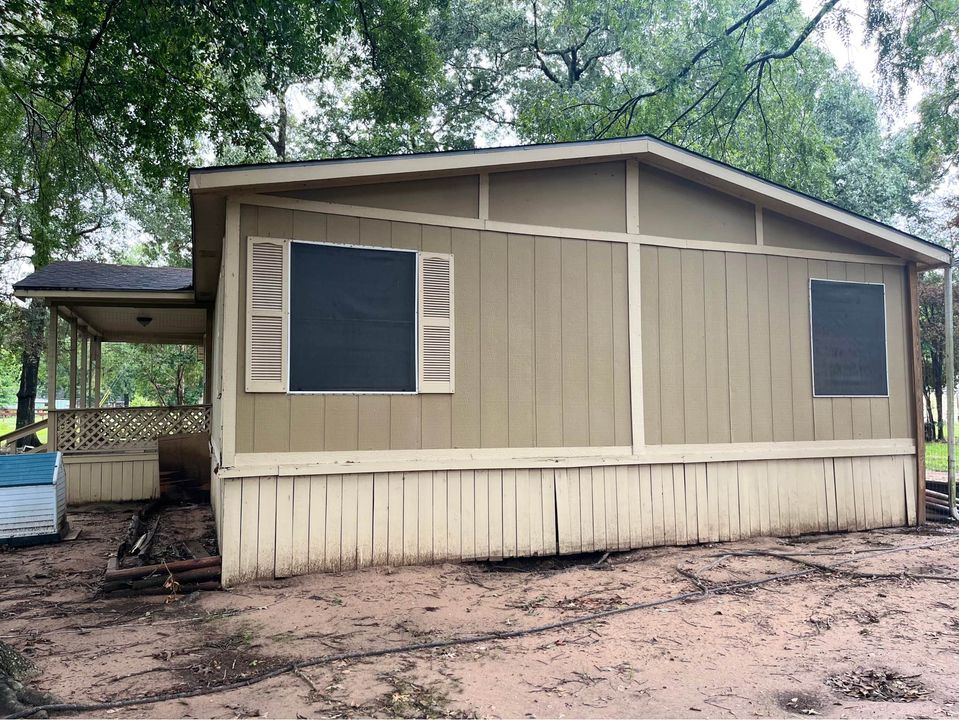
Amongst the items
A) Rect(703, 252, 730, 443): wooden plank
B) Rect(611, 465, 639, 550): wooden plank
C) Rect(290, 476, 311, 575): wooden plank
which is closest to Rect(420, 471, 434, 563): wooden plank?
Rect(290, 476, 311, 575): wooden plank

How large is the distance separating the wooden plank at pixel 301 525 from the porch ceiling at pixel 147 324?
5.32 m

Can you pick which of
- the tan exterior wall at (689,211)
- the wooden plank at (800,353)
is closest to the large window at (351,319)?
the tan exterior wall at (689,211)

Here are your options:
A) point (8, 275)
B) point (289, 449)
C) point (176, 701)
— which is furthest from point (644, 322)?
point (8, 275)

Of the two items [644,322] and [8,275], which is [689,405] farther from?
[8,275]

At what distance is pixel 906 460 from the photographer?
6484 mm

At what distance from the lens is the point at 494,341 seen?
17.2 ft

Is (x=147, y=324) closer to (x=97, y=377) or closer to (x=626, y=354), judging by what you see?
(x=97, y=377)

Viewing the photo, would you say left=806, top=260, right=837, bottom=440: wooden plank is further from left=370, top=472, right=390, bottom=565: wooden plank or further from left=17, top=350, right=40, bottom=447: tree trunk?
left=17, top=350, right=40, bottom=447: tree trunk

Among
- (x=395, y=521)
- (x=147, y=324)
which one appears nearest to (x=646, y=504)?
(x=395, y=521)

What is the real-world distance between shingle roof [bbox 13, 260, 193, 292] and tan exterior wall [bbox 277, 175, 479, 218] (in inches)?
167

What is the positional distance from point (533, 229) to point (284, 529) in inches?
121

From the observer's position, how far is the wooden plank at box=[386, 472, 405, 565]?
490 cm

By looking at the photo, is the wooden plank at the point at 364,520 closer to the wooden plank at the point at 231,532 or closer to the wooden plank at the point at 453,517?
the wooden plank at the point at 453,517

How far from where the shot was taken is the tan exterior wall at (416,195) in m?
4.88
